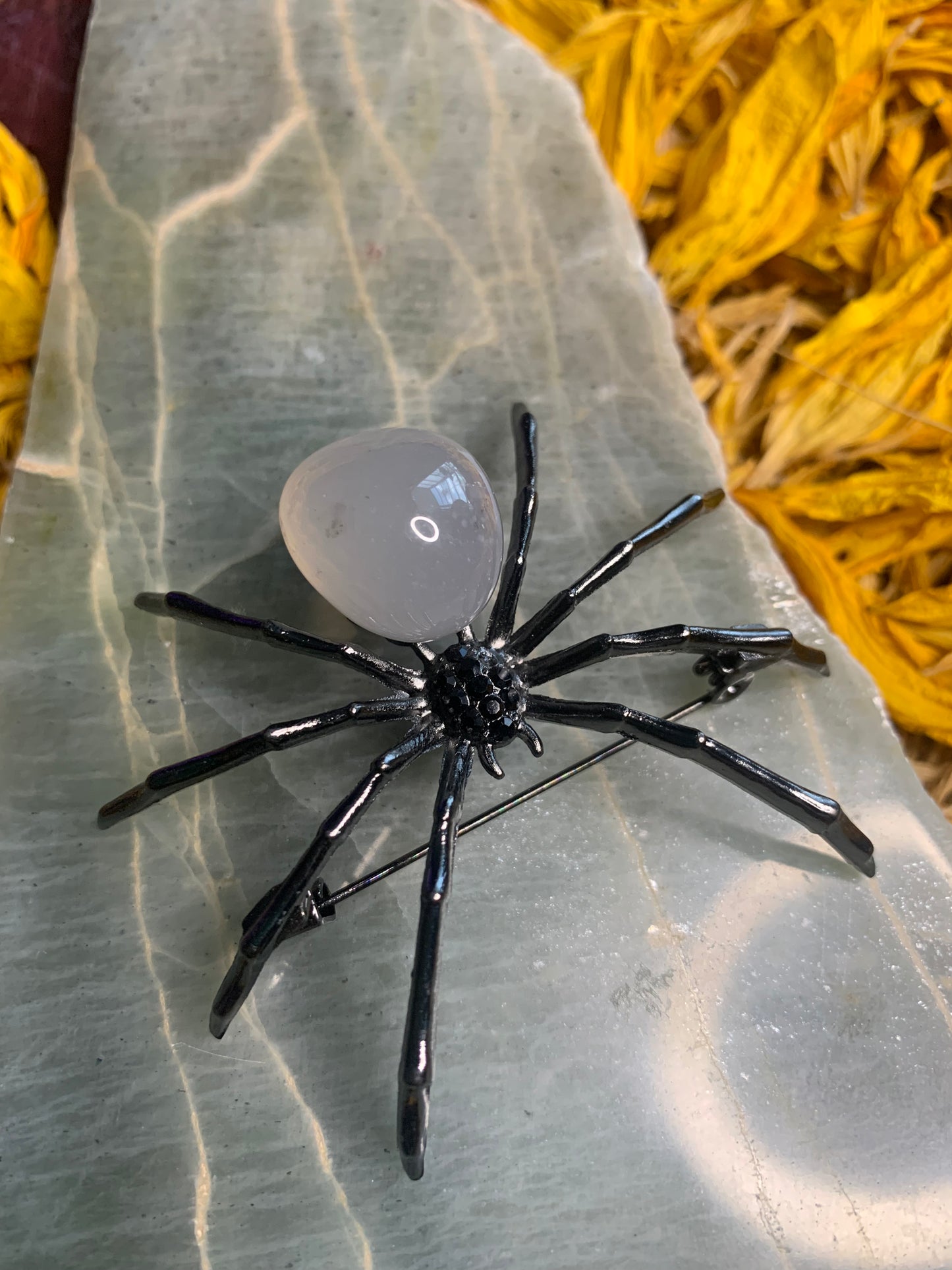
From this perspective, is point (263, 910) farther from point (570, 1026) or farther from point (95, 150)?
point (95, 150)

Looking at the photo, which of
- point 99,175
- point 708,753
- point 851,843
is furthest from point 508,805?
point 99,175

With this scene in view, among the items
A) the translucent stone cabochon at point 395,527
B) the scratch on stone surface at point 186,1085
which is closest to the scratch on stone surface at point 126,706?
the scratch on stone surface at point 186,1085

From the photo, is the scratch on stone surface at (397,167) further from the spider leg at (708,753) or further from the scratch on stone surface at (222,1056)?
the scratch on stone surface at (222,1056)

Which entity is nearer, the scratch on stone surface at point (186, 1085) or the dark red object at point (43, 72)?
the scratch on stone surface at point (186, 1085)

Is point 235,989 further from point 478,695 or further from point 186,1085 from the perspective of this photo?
point 478,695

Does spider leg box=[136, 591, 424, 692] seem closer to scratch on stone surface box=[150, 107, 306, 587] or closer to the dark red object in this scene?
scratch on stone surface box=[150, 107, 306, 587]

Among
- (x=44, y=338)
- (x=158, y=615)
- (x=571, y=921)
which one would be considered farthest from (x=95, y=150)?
(x=571, y=921)
